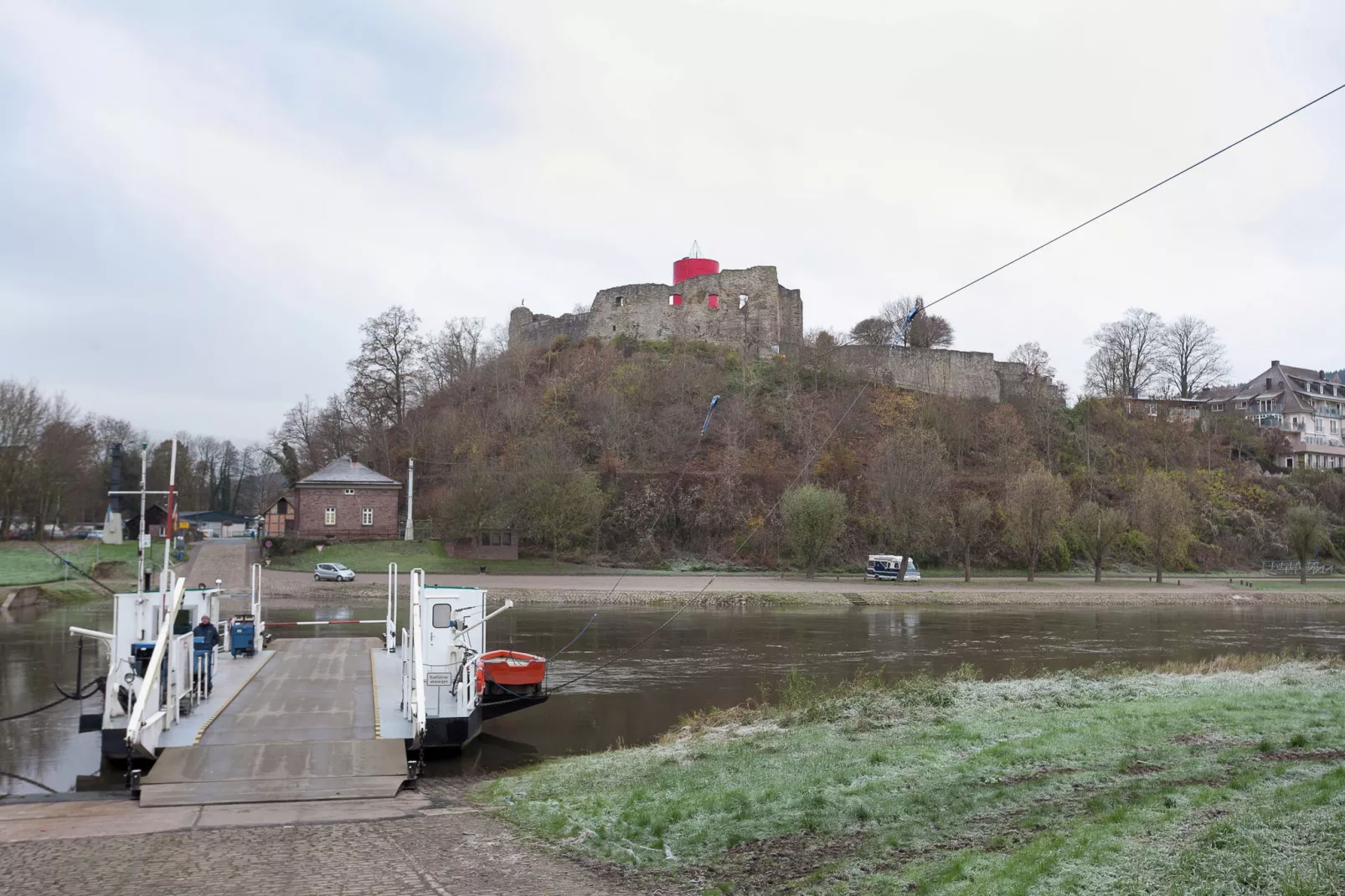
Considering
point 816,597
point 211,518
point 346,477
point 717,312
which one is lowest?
point 816,597

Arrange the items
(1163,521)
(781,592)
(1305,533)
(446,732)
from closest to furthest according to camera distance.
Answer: (446,732)
(781,592)
(1163,521)
(1305,533)

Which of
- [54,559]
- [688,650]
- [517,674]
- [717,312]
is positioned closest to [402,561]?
[54,559]

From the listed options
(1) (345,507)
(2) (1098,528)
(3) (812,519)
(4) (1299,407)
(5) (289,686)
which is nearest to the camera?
(5) (289,686)

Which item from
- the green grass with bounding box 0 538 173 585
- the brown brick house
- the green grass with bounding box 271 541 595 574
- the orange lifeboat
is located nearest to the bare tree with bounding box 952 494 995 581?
the green grass with bounding box 271 541 595 574

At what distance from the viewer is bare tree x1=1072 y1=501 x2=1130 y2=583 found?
50.4m

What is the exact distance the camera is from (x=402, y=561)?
4738cm

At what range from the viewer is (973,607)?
41.6m

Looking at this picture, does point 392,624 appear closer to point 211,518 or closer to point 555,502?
point 555,502

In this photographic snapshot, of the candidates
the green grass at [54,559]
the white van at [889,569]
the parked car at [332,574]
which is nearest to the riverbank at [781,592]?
the parked car at [332,574]

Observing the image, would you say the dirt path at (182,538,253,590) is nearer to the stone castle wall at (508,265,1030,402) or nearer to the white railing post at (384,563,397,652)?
the white railing post at (384,563,397,652)

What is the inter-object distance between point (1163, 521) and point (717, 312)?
1225 inches

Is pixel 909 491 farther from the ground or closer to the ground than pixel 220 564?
farther from the ground

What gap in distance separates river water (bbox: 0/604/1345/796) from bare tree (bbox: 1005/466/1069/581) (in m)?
7.13

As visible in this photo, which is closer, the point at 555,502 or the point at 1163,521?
the point at 555,502
